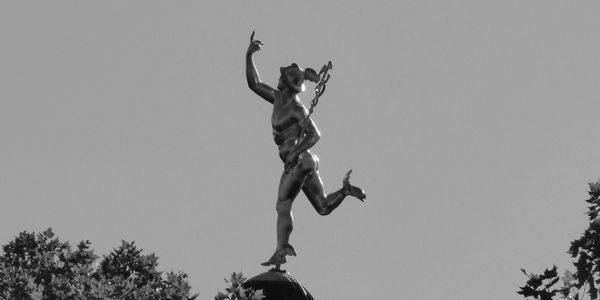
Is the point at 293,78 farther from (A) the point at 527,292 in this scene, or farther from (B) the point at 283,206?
(A) the point at 527,292

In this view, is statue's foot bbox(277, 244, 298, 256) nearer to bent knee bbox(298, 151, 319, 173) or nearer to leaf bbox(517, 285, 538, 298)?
bent knee bbox(298, 151, 319, 173)

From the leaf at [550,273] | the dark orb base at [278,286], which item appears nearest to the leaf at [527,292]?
the leaf at [550,273]

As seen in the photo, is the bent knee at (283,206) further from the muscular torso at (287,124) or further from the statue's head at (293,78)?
the statue's head at (293,78)

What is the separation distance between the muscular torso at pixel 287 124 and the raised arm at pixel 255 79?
576mm

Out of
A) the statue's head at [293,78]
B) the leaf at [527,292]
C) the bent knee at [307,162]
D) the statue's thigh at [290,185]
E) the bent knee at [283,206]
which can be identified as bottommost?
the leaf at [527,292]

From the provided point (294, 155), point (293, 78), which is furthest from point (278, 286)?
point (293, 78)

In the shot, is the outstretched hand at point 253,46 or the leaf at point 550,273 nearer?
the leaf at point 550,273

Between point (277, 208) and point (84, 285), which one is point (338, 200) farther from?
point (84, 285)

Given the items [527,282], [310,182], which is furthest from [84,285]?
[527,282]

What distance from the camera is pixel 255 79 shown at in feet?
142

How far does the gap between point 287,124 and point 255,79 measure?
1583mm

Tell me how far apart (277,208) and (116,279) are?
3.71 metres

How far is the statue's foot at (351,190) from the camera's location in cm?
4212

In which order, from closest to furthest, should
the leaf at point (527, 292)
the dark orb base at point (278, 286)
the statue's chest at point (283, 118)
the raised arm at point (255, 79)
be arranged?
the leaf at point (527, 292) → the dark orb base at point (278, 286) → the statue's chest at point (283, 118) → the raised arm at point (255, 79)
